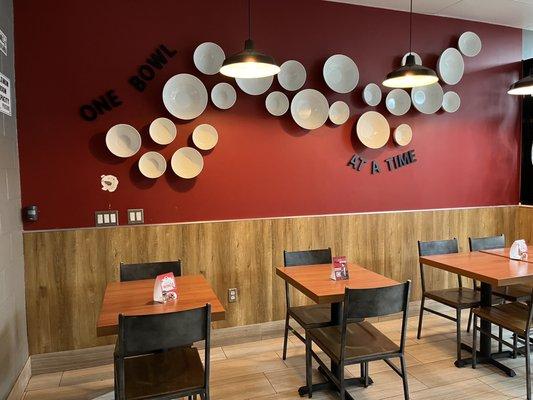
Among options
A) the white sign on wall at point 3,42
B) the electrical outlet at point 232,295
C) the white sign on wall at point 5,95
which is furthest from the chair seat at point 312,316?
the white sign on wall at point 3,42

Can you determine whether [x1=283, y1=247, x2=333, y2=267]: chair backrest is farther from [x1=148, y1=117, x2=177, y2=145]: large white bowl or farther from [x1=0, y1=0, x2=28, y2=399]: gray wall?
[x1=0, y1=0, x2=28, y2=399]: gray wall

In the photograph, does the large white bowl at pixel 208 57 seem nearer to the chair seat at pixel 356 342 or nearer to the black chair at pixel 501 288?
the chair seat at pixel 356 342

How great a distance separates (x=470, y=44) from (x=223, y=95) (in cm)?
257

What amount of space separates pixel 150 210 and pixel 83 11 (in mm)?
1515

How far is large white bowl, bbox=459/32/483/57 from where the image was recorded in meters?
4.05

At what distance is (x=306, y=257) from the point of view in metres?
3.11

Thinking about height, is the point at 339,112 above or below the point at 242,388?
above

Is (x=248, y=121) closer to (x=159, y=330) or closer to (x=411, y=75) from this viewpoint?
(x=411, y=75)

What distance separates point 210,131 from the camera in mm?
3303

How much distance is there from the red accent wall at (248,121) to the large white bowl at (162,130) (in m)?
0.07

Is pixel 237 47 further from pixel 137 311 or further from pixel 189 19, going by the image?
pixel 137 311

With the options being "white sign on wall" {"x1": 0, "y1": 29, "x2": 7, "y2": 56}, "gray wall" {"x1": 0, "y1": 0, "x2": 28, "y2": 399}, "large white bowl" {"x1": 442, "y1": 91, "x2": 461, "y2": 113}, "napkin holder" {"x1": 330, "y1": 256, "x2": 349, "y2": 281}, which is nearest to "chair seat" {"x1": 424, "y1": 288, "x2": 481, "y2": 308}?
"napkin holder" {"x1": 330, "y1": 256, "x2": 349, "y2": 281}

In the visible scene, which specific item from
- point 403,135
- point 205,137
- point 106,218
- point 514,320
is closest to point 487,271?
point 514,320

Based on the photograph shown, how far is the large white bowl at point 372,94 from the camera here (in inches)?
146
